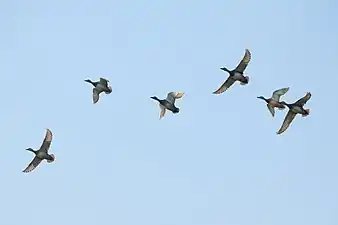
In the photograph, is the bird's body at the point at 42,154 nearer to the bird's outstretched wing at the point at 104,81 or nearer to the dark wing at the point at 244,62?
the bird's outstretched wing at the point at 104,81

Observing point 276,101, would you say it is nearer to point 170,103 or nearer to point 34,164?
point 170,103

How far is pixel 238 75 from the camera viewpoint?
291 ft

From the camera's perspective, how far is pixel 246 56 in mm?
87938

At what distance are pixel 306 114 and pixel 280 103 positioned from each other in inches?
79.6

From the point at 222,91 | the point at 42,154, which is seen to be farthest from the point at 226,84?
the point at 42,154

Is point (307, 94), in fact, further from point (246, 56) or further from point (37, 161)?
point (37, 161)

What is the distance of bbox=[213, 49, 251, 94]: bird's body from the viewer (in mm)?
87938

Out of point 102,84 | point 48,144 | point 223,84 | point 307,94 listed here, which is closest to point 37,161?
point 48,144

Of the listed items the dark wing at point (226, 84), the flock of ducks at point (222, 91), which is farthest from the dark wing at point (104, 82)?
the dark wing at point (226, 84)

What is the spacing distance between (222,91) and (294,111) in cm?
590

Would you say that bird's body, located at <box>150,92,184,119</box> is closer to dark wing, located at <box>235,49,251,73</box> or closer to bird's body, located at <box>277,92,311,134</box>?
dark wing, located at <box>235,49,251,73</box>

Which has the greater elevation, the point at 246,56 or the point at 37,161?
the point at 246,56

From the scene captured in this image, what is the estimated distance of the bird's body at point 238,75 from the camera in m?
87.9

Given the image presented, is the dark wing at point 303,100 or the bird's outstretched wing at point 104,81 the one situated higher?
the bird's outstretched wing at point 104,81
